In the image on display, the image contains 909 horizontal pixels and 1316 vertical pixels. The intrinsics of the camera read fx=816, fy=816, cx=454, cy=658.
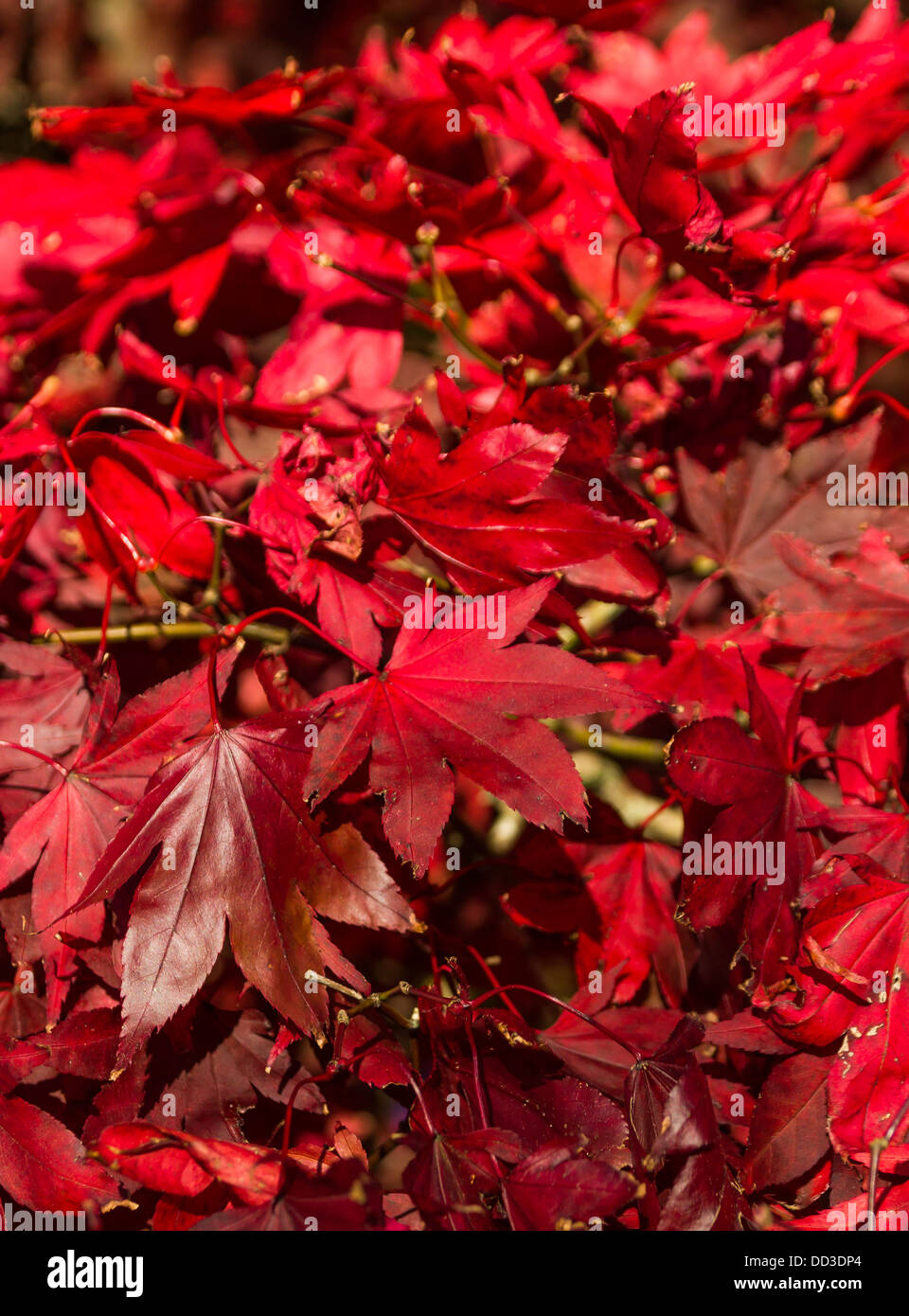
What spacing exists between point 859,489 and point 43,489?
855 mm

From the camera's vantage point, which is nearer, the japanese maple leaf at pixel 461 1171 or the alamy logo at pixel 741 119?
the japanese maple leaf at pixel 461 1171

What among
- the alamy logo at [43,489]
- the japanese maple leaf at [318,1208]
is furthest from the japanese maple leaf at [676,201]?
the japanese maple leaf at [318,1208]

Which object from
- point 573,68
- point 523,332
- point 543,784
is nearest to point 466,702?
point 543,784

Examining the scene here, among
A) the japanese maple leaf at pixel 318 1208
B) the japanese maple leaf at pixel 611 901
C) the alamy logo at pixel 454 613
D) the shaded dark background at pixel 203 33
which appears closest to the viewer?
the japanese maple leaf at pixel 318 1208

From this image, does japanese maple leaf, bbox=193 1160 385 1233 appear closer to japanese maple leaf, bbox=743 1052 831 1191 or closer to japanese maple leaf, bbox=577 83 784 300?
japanese maple leaf, bbox=743 1052 831 1191

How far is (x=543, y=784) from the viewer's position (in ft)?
2.06

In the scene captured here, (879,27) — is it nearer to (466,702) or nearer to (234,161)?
(234,161)

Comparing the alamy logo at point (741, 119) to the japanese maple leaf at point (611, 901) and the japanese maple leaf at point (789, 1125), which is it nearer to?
the japanese maple leaf at point (611, 901)

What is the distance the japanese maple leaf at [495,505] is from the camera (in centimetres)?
66

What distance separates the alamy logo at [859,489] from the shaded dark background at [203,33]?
2.84 feet

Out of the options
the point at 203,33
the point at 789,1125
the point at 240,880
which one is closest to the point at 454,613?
the point at 240,880

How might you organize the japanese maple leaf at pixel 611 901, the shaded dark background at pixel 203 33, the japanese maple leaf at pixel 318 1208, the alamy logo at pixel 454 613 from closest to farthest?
the japanese maple leaf at pixel 318 1208 → the alamy logo at pixel 454 613 → the japanese maple leaf at pixel 611 901 → the shaded dark background at pixel 203 33
